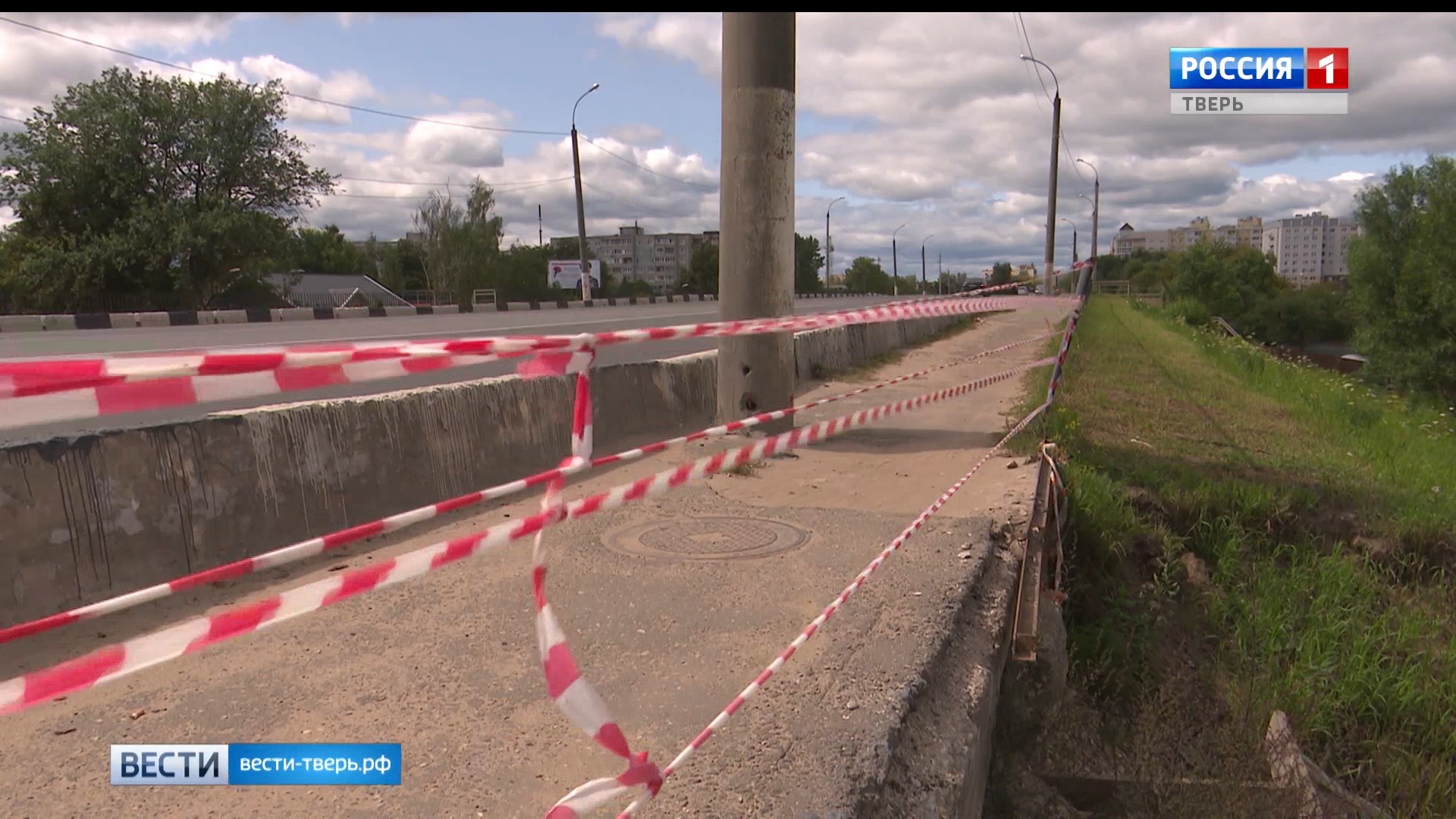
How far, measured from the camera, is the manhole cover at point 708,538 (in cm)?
448

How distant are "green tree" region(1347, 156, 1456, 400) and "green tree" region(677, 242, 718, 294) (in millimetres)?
35506

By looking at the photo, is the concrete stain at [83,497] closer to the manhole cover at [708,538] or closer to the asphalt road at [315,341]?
the asphalt road at [315,341]

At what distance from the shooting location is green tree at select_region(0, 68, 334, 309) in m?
30.3

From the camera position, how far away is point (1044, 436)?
277 inches

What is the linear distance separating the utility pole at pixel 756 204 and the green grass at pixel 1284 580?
6.43 ft

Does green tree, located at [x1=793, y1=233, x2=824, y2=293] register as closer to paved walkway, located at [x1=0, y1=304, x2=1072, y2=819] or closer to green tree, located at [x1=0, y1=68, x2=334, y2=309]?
green tree, located at [x1=0, y1=68, x2=334, y2=309]

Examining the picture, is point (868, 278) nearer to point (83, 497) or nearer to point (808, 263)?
point (808, 263)

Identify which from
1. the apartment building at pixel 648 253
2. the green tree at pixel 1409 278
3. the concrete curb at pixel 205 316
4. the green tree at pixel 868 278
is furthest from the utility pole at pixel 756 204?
the apartment building at pixel 648 253

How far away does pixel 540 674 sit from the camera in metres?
3.14

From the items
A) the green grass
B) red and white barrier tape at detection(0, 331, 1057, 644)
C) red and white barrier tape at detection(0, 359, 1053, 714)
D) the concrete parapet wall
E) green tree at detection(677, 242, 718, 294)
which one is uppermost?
green tree at detection(677, 242, 718, 294)

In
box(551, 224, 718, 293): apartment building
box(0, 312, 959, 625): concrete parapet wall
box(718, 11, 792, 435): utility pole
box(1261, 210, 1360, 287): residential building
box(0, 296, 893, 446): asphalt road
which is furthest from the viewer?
box(551, 224, 718, 293): apartment building

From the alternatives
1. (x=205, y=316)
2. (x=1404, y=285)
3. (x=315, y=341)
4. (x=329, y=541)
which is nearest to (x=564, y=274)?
(x=205, y=316)

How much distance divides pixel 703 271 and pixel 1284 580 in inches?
2520

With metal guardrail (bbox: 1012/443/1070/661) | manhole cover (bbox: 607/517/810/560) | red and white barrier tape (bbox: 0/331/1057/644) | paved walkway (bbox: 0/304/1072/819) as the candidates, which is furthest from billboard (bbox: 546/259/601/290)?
red and white barrier tape (bbox: 0/331/1057/644)
